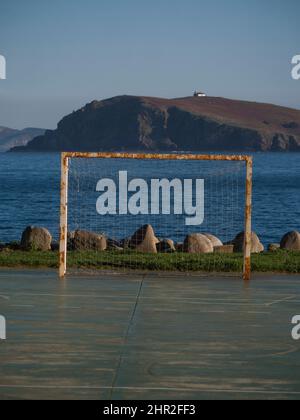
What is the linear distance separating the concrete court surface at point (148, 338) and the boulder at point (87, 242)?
9409 mm

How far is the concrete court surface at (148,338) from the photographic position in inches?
432

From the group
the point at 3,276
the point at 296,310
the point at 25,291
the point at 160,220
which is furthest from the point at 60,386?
the point at 160,220

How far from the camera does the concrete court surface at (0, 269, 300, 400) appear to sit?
36.0 ft

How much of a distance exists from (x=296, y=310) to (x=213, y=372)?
566 centimetres

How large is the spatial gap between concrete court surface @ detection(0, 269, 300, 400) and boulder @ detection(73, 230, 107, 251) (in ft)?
30.9

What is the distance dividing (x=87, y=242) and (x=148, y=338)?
17.6m

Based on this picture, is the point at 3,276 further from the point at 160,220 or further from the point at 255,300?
the point at 160,220

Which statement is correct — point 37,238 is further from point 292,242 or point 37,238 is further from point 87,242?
point 292,242

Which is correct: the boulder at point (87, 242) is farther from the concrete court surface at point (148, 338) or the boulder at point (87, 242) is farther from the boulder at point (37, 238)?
the concrete court surface at point (148, 338)

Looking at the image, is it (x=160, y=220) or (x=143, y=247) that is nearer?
(x=143, y=247)

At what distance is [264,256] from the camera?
A: 26.5 metres

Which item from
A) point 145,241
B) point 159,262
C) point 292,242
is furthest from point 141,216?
point 159,262

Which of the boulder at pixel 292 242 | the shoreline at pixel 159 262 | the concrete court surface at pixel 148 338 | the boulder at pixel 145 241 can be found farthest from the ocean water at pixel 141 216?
the concrete court surface at pixel 148 338

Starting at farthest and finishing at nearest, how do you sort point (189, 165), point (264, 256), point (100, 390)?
point (189, 165) → point (264, 256) → point (100, 390)
